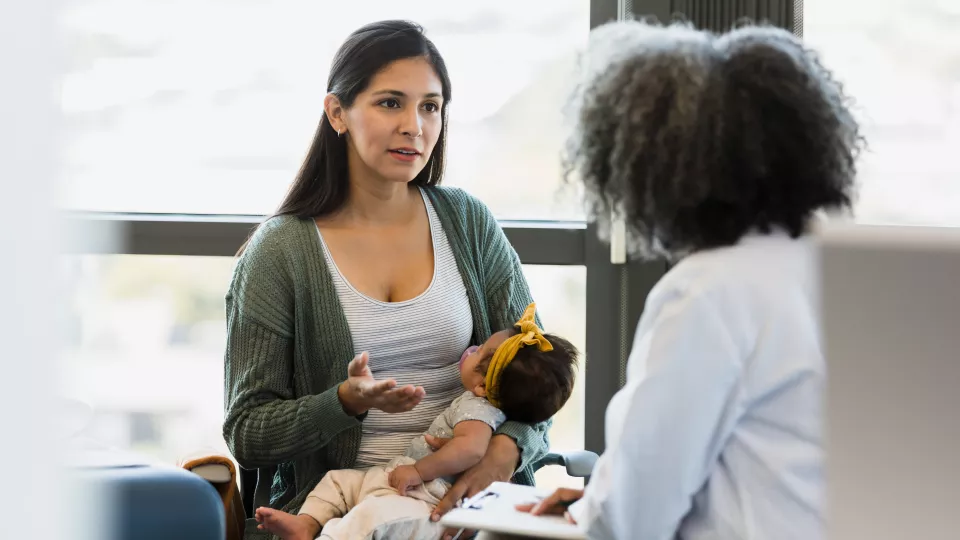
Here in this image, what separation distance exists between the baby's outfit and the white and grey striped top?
53mm

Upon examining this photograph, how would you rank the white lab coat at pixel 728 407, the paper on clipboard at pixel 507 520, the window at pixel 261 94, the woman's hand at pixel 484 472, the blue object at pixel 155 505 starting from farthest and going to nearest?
the window at pixel 261 94 → the woman's hand at pixel 484 472 → the blue object at pixel 155 505 → the paper on clipboard at pixel 507 520 → the white lab coat at pixel 728 407

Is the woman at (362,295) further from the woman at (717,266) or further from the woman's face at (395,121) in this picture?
the woman at (717,266)

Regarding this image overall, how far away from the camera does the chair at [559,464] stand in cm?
212

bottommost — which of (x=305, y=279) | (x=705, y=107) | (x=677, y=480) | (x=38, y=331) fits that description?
(x=677, y=480)

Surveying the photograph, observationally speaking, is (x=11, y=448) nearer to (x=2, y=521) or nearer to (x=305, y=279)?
(x=2, y=521)

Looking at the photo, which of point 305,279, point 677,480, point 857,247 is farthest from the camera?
point 305,279

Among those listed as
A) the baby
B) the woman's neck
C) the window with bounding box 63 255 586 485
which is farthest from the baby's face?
the window with bounding box 63 255 586 485

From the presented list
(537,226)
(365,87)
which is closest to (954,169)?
(537,226)

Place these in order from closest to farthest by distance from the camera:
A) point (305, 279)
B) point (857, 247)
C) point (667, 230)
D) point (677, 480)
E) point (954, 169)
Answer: point (857, 247) → point (677, 480) → point (667, 230) → point (305, 279) → point (954, 169)

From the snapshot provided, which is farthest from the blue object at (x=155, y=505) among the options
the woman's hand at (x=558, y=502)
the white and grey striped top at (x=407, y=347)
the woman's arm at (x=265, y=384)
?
the woman's hand at (x=558, y=502)

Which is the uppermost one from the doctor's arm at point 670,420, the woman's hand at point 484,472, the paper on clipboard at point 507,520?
the doctor's arm at point 670,420

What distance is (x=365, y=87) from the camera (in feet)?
6.88

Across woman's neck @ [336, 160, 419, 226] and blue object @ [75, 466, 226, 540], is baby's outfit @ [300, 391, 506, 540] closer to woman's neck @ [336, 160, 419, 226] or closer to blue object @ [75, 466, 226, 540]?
blue object @ [75, 466, 226, 540]

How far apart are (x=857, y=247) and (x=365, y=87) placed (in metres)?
1.58
